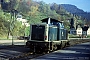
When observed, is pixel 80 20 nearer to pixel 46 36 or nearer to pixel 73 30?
pixel 73 30

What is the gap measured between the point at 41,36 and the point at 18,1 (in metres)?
112

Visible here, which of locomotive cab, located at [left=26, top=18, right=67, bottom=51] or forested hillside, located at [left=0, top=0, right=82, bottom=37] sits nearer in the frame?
locomotive cab, located at [left=26, top=18, right=67, bottom=51]

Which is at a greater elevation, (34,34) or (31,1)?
(31,1)

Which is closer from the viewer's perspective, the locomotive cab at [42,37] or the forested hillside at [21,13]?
the locomotive cab at [42,37]

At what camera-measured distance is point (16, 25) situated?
87.1m

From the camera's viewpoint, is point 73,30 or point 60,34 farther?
point 73,30

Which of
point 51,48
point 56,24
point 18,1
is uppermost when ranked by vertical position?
point 18,1

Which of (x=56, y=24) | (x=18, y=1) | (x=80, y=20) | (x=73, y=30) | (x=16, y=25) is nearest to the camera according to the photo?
(x=56, y=24)

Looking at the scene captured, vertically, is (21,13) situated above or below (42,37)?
above

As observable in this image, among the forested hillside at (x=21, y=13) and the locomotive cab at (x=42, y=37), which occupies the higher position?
the forested hillside at (x=21, y=13)

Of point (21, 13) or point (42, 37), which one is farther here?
point (21, 13)

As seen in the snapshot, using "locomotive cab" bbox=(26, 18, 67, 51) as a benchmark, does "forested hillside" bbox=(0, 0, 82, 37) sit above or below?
above

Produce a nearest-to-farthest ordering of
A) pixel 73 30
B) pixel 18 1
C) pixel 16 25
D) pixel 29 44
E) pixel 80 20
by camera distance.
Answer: pixel 29 44
pixel 16 25
pixel 18 1
pixel 73 30
pixel 80 20

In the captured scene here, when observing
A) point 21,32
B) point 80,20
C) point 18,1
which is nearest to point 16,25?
point 21,32
